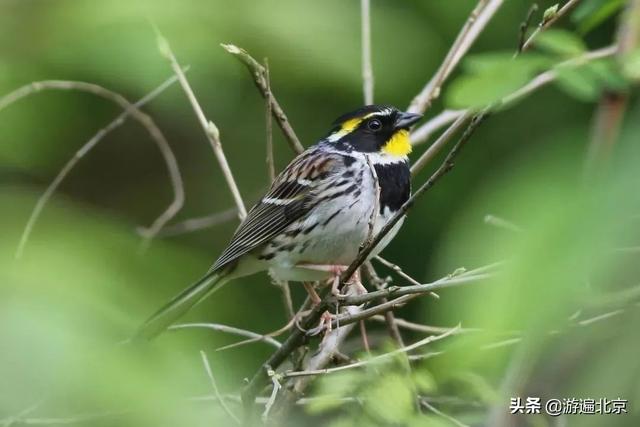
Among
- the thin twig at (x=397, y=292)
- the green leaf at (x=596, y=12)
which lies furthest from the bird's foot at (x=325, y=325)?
the green leaf at (x=596, y=12)

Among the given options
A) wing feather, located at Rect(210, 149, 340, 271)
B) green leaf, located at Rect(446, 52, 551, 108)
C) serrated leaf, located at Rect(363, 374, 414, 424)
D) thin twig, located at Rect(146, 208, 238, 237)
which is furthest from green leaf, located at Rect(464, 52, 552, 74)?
thin twig, located at Rect(146, 208, 238, 237)

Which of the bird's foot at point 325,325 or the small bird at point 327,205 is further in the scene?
the small bird at point 327,205

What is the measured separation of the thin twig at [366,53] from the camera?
10.5 feet

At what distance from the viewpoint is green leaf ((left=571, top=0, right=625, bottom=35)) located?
117 cm

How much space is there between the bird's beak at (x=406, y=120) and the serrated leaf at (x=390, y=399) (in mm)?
1378

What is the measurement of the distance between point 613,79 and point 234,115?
3932mm

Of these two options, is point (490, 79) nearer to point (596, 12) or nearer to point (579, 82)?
point (579, 82)

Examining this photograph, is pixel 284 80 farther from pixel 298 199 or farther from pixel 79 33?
pixel 79 33

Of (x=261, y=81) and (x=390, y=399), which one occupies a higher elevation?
(x=261, y=81)

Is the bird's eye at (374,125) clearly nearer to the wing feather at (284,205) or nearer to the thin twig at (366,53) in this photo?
the thin twig at (366,53)

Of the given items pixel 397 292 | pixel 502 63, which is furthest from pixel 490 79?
pixel 397 292

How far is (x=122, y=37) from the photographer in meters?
1.90

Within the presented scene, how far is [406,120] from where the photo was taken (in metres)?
3.47

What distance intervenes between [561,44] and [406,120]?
2.27 m
